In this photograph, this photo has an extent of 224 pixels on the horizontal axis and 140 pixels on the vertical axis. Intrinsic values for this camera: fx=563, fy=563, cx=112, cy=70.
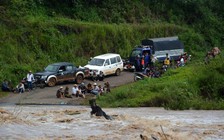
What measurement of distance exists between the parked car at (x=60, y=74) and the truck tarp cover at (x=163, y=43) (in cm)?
766

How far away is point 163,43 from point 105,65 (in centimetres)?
678

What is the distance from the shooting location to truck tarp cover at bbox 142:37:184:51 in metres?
42.4

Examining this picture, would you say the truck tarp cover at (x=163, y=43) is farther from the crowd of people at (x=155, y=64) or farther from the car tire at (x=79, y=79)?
the car tire at (x=79, y=79)

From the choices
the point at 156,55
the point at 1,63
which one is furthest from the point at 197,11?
the point at 1,63

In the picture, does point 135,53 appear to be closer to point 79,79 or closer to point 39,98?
point 79,79

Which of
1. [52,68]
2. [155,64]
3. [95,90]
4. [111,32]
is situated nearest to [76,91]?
[95,90]

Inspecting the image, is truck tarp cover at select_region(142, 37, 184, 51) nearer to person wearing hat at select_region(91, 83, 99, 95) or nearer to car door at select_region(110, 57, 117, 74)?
car door at select_region(110, 57, 117, 74)

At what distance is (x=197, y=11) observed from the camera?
5606 cm

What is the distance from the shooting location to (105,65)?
3797 centimetres

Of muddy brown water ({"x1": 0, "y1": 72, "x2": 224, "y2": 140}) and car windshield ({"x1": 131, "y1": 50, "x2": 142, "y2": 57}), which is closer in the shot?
muddy brown water ({"x1": 0, "y1": 72, "x2": 224, "y2": 140})

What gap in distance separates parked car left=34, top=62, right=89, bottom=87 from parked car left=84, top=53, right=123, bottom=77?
2.37 ft

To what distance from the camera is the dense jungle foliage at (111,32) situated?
2982 cm

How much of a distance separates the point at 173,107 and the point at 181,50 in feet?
59.3

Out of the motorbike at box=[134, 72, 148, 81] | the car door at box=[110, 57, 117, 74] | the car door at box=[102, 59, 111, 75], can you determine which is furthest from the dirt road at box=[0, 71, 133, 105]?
the car door at box=[110, 57, 117, 74]
